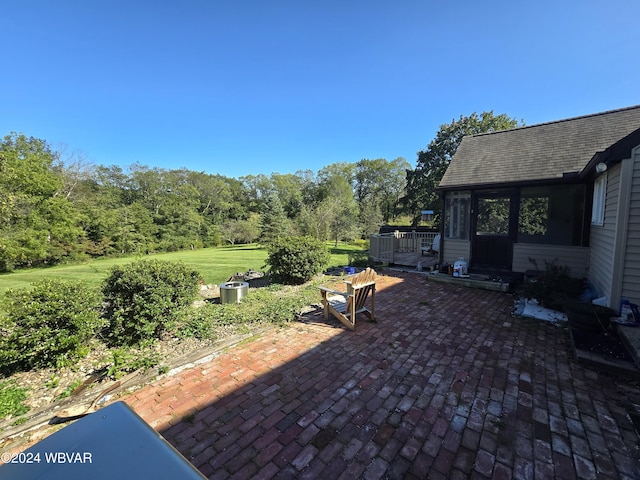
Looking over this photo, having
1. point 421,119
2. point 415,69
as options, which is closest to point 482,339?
point 415,69

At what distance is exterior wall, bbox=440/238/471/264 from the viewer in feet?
28.2

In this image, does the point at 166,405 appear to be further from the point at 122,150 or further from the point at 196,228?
the point at 122,150

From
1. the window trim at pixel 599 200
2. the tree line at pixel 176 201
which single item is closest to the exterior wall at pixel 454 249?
the tree line at pixel 176 201

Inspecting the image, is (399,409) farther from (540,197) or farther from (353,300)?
(540,197)

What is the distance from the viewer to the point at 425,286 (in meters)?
7.62

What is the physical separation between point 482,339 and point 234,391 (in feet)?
12.4

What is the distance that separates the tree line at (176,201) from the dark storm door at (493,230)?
188cm

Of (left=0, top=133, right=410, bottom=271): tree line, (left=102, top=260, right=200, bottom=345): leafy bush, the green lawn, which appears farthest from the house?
Result: (left=0, top=133, right=410, bottom=271): tree line

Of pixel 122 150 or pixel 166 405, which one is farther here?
pixel 122 150

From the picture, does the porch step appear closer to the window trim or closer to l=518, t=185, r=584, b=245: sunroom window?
l=518, t=185, r=584, b=245: sunroom window

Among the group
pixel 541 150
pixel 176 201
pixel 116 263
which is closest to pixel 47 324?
pixel 541 150

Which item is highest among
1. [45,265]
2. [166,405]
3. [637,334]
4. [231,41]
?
[231,41]

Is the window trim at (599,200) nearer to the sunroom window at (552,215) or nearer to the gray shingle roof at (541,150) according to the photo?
the sunroom window at (552,215)

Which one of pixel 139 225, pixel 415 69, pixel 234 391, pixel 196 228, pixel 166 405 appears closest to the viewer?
pixel 166 405
